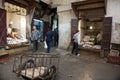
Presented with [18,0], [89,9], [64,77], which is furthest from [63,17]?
[64,77]

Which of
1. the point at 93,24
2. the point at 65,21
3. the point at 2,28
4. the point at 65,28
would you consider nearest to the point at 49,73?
the point at 2,28

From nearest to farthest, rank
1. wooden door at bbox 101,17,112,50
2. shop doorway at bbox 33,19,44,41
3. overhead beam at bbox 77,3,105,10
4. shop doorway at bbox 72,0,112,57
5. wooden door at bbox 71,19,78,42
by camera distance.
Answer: wooden door at bbox 101,17,112,50 → shop doorway at bbox 72,0,112,57 → overhead beam at bbox 77,3,105,10 → wooden door at bbox 71,19,78,42 → shop doorway at bbox 33,19,44,41

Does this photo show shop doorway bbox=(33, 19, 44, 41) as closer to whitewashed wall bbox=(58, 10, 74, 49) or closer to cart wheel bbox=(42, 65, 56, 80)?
whitewashed wall bbox=(58, 10, 74, 49)

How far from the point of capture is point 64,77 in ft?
15.3

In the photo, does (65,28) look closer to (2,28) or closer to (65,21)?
(65,21)

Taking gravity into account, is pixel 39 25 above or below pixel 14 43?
above

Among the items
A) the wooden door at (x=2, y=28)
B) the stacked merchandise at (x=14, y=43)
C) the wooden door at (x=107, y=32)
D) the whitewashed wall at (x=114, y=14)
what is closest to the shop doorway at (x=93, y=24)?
the wooden door at (x=107, y=32)

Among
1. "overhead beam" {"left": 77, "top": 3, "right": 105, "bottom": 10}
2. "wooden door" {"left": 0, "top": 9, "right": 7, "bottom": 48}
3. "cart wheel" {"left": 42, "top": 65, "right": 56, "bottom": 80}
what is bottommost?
"cart wheel" {"left": 42, "top": 65, "right": 56, "bottom": 80}

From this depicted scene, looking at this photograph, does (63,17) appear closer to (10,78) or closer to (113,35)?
(113,35)

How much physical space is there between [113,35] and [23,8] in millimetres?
6508

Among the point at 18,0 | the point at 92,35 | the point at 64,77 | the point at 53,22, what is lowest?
the point at 64,77

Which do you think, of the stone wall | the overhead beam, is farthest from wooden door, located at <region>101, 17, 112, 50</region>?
the stone wall

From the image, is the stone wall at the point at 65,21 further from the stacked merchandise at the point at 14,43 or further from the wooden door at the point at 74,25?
the stacked merchandise at the point at 14,43

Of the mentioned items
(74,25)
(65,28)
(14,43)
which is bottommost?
(14,43)
